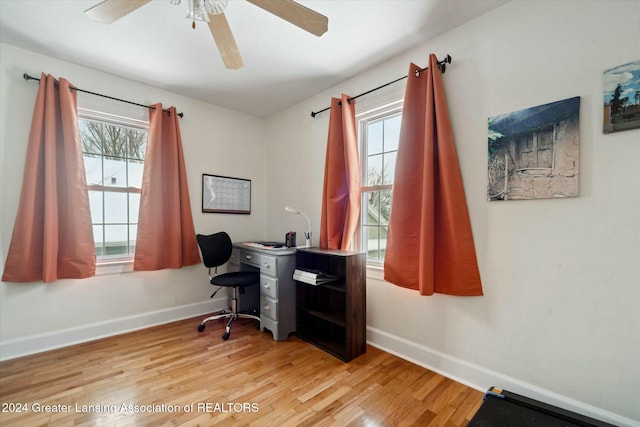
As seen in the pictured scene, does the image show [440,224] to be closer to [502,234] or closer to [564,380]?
[502,234]

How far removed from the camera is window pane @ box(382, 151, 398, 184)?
252cm

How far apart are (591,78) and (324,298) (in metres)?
2.55

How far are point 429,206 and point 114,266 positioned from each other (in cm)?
304

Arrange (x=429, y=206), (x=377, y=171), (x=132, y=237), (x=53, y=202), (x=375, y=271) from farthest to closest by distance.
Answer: (x=132, y=237) < (x=377, y=171) < (x=375, y=271) < (x=53, y=202) < (x=429, y=206)

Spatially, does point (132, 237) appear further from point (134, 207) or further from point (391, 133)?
point (391, 133)

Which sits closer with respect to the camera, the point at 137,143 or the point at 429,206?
the point at 429,206

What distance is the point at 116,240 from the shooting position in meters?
2.78

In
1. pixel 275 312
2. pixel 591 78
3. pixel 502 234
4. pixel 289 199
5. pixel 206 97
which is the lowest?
pixel 275 312

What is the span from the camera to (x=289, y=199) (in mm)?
3496

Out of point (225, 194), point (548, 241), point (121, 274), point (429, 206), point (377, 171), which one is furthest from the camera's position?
point (225, 194)

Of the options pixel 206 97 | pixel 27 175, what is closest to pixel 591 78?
pixel 206 97

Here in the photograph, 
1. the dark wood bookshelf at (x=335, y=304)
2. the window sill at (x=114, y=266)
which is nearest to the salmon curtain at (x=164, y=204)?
the window sill at (x=114, y=266)

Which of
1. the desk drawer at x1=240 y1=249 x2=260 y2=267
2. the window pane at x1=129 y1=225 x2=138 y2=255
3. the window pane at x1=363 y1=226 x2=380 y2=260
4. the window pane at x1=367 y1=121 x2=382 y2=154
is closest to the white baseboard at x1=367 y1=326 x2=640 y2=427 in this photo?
the window pane at x1=363 y1=226 x2=380 y2=260

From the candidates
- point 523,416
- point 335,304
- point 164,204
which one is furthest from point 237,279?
point 523,416
